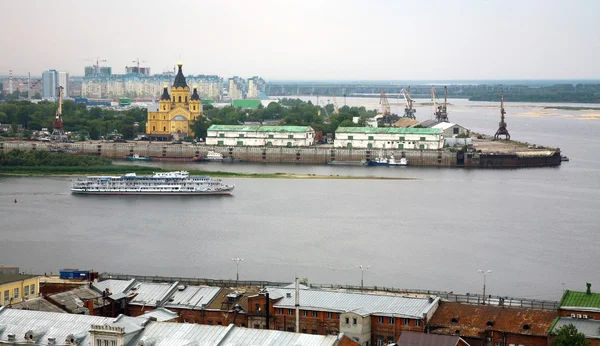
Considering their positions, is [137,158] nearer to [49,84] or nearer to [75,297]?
[75,297]

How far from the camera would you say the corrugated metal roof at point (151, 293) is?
13.4 metres

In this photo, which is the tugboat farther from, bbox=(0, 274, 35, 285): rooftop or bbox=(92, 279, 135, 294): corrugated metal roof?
bbox=(0, 274, 35, 285): rooftop

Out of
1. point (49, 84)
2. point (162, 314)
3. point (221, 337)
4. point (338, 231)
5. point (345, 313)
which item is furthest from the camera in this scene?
point (49, 84)

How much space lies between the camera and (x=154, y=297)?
44.4 feet

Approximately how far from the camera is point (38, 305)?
40.4 feet

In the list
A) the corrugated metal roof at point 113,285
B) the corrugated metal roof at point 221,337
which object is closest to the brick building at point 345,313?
the corrugated metal roof at point 113,285

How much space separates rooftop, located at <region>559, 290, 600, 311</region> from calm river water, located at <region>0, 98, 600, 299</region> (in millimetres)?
3872

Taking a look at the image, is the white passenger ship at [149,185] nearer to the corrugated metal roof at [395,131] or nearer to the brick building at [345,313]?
the corrugated metal roof at [395,131]

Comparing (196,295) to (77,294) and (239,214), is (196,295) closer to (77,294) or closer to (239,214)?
(77,294)

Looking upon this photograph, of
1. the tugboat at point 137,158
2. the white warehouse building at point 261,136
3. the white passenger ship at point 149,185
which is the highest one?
the white warehouse building at point 261,136

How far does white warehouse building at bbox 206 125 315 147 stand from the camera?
4658 cm

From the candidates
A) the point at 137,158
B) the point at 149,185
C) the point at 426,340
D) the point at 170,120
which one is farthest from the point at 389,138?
the point at 426,340

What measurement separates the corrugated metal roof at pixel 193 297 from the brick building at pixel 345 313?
672mm

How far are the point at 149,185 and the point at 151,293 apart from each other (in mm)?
18466
